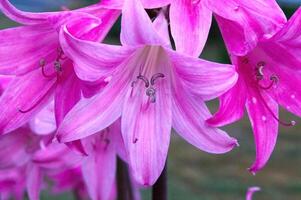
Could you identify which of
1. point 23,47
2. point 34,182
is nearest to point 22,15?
point 23,47

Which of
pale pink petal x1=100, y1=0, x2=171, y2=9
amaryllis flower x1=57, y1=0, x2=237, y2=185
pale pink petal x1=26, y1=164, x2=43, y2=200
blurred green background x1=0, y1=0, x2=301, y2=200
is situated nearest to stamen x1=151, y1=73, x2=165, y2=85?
amaryllis flower x1=57, y1=0, x2=237, y2=185

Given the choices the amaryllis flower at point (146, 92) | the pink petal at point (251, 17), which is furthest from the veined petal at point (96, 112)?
the pink petal at point (251, 17)

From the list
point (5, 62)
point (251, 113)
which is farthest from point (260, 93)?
point (5, 62)

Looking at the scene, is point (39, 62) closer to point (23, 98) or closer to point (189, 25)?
point (23, 98)

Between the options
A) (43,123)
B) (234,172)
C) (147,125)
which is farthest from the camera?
(234,172)

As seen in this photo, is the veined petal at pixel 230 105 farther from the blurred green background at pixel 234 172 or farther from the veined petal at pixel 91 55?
the blurred green background at pixel 234 172

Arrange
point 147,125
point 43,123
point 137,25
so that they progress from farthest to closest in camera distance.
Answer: point 43,123 < point 147,125 < point 137,25
